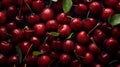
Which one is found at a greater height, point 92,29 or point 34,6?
point 34,6

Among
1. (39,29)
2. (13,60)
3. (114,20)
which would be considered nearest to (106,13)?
(114,20)

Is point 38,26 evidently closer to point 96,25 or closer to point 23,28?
point 23,28

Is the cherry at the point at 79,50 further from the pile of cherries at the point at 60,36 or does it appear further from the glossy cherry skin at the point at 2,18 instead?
the glossy cherry skin at the point at 2,18

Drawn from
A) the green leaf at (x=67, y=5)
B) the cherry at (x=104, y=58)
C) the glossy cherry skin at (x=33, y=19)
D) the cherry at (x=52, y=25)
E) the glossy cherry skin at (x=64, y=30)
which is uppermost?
the green leaf at (x=67, y=5)

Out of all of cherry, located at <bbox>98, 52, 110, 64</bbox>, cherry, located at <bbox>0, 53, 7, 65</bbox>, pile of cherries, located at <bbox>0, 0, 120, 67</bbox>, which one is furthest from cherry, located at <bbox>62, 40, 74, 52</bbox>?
cherry, located at <bbox>0, 53, 7, 65</bbox>

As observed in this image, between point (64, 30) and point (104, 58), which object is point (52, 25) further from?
point (104, 58)

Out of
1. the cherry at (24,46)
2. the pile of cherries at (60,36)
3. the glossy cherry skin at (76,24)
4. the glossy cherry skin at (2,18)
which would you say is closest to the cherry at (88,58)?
the pile of cherries at (60,36)

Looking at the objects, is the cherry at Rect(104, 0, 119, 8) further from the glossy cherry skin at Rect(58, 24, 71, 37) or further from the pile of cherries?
the glossy cherry skin at Rect(58, 24, 71, 37)

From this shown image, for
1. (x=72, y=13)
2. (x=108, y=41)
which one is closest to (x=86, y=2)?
(x=72, y=13)
